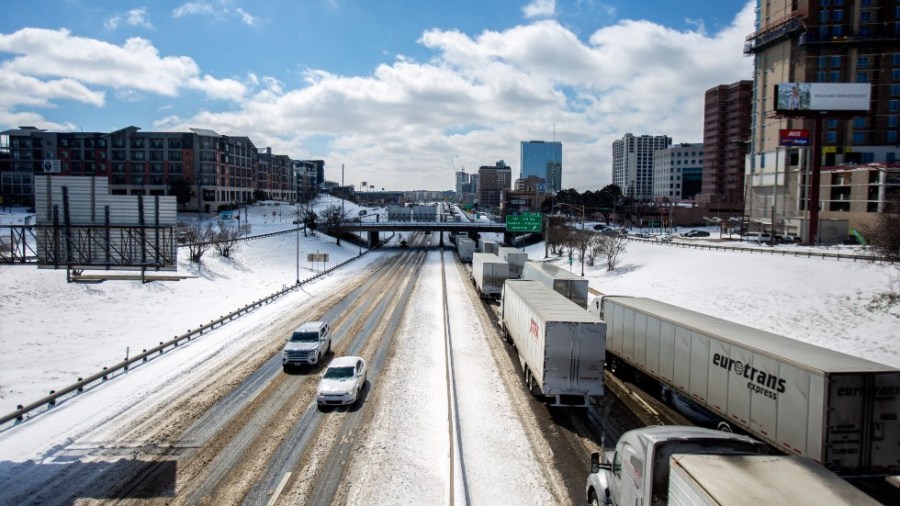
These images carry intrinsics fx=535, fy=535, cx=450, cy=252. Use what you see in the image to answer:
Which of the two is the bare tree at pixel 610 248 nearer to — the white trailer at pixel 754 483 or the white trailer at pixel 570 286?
the white trailer at pixel 570 286

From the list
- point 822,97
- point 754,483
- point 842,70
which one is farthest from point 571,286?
point 842,70

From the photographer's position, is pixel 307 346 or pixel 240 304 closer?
pixel 307 346

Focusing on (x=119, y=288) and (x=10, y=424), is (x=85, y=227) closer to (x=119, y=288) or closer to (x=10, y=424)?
(x=10, y=424)

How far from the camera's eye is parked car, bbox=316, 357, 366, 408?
65.5 ft

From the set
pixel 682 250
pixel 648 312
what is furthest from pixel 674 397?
pixel 682 250

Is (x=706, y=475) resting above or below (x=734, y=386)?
above

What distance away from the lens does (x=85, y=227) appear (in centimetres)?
2417

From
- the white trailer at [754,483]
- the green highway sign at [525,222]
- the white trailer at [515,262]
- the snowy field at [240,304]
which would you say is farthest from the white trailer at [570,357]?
the green highway sign at [525,222]

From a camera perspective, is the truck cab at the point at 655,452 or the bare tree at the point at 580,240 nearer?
the truck cab at the point at 655,452

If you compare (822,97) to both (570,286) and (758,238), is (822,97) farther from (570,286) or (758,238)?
(570,286)

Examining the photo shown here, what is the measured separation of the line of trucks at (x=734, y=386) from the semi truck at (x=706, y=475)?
3 centimetres

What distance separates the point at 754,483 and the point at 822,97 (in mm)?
81610

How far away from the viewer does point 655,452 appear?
32.7 ft

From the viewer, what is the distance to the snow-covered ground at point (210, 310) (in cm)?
2281
